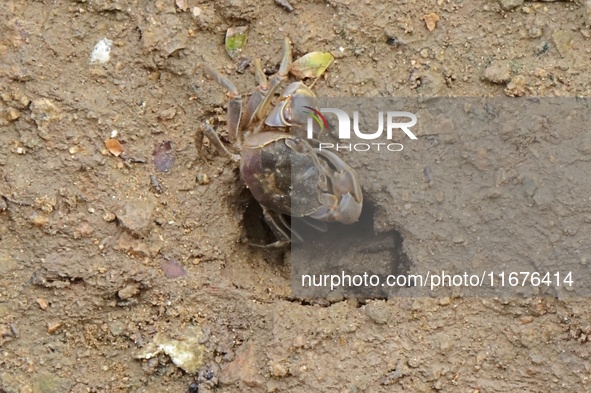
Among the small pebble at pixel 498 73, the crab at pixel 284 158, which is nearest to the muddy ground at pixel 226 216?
the small pebble at pixel 498 73

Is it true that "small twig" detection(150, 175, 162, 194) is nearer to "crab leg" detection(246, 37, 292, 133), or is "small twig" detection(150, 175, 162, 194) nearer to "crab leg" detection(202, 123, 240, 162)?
"crab leg" detection(202, 123, 240, 162)

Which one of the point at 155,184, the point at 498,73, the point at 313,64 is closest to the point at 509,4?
the point at 498,73

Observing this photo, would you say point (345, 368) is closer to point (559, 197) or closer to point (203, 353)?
point (203, 353)

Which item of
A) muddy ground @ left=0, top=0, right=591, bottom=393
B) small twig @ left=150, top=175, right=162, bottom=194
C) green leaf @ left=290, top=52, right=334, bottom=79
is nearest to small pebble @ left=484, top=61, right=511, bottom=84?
muddy ground @ left=0, top=0, right=591, bottom=393

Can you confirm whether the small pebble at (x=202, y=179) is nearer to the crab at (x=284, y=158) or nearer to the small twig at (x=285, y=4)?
the crab at (x=284, y=158)

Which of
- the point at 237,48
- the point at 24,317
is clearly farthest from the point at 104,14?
the point at 24,317

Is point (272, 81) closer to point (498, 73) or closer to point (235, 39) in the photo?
point (235, 39)
